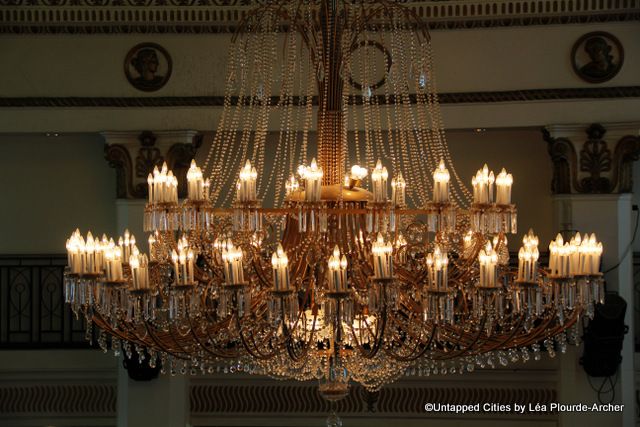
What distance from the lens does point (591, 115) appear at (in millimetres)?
8367

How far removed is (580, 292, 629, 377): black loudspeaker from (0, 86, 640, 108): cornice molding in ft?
5.52

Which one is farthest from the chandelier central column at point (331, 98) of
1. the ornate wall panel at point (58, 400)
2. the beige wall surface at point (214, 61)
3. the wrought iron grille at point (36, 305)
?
the ornate wall panel at point (58, 400)

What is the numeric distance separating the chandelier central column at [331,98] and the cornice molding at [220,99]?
151 inches

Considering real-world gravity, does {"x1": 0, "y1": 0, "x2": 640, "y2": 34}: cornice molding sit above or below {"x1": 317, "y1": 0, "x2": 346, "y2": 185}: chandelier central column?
above

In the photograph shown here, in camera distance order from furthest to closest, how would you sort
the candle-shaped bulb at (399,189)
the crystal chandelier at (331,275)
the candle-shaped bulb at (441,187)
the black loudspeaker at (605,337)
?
the black loudspeaker at (605,337), the candle-shaped bulb at (399,189), the candle-shaped bulb at (441,187), the crystal chandelier at (331,275)

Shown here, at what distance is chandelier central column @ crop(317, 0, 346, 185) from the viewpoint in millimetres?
4680

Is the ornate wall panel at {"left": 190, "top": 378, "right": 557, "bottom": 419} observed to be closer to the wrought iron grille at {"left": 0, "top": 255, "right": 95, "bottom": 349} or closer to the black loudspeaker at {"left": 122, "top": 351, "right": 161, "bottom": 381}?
the black loudspeaker at {"left": 122, "top": 351, "right": 161, "bottom": 381}

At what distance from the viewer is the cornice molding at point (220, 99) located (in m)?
8.35

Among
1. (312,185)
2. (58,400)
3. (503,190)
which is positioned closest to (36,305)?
(58,400)

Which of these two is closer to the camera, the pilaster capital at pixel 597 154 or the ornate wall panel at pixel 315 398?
the pilaster capital at pixel 597 154

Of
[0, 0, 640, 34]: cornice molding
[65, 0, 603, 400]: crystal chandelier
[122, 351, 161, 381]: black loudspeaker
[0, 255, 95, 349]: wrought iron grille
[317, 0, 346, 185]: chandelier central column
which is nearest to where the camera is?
[65, 0, 603, 400]: crystal chandelier

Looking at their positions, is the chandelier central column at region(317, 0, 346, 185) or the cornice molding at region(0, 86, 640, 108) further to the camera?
the cornice molding at region(0, 86, 640, 108)

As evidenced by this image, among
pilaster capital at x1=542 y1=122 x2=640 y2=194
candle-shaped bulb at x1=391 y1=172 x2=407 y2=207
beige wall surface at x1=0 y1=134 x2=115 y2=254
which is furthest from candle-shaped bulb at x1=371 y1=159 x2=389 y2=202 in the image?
beige wall surface at x1=0 y1=134 x2=115 y2=254

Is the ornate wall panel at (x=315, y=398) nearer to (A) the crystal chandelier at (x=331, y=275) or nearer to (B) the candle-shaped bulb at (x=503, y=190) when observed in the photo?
(A) the crystal chandelier at (x=331, y=275)
